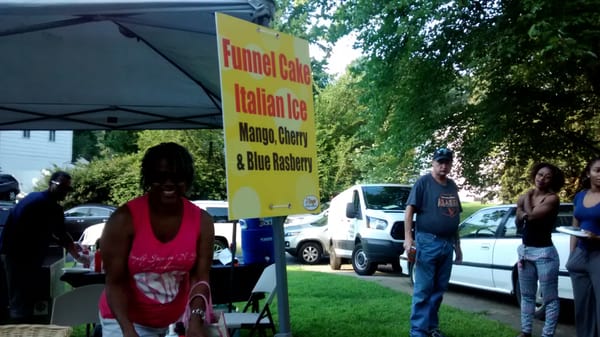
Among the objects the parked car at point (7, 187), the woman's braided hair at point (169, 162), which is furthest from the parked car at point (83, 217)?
the woman's braided hair at point (169, 162)

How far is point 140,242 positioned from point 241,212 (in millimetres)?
793

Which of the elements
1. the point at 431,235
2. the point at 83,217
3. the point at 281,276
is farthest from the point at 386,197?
the point at 83,217

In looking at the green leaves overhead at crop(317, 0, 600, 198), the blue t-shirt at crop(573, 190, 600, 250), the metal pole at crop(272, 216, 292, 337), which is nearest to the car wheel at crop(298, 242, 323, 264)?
the green leaves overhead at crop(317, 0, 600, 198)

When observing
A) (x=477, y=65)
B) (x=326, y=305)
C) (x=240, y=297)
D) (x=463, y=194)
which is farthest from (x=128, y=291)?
(x=463, y=194)

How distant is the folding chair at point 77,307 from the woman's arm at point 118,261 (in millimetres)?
1776

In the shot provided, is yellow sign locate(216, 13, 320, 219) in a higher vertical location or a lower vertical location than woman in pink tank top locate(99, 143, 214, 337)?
higher

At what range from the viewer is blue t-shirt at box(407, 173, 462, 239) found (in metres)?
5.64

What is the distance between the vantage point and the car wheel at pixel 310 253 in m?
15.5

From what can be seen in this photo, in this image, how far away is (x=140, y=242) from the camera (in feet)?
8.11

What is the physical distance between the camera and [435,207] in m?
5.66

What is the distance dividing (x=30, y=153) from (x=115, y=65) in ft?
106

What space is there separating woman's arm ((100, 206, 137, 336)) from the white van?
9.55 m

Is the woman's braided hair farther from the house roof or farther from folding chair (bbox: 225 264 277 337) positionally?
folding chair (bbox: 225 264 277 337)

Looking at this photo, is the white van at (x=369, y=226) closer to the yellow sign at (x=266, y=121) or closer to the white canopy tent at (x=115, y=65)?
the white canopy tent at (x=115, y=65)
